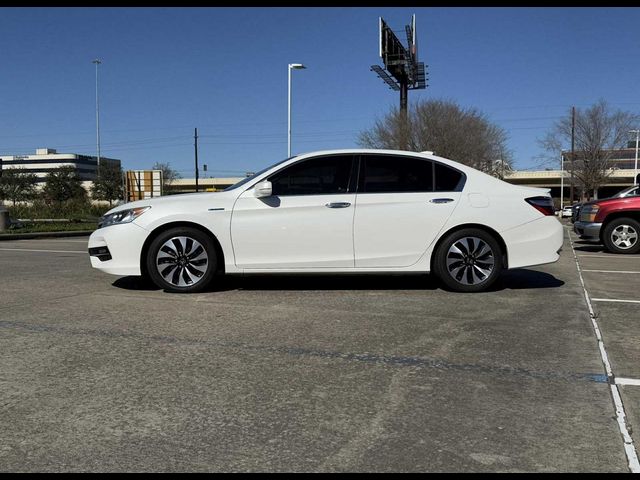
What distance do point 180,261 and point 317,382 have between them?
326 centimetres

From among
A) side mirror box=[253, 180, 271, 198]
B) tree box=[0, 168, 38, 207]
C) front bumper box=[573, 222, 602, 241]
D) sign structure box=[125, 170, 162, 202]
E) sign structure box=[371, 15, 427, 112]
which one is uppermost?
sign structure box=[371, 15, 427, 112]

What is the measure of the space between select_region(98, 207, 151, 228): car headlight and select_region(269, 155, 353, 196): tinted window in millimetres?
1531

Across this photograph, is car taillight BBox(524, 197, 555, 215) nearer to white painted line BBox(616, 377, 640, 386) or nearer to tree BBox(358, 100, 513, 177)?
white painted line BBox(616, 377, 640, 386)

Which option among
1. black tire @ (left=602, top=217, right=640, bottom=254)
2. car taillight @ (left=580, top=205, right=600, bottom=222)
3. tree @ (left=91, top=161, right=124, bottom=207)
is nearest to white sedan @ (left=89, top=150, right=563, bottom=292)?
black tire @ (left=602, top=217, right=640, bottom=254)

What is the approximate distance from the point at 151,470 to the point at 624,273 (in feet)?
26.1

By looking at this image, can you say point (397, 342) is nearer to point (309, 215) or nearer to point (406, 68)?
point (309, 215)

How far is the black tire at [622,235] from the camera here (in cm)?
1185

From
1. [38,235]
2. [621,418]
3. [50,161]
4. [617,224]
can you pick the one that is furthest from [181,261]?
[50,161]

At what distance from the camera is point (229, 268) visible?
20.6 feet

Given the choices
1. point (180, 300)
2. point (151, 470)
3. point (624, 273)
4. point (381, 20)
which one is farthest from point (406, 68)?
point (151, 470)

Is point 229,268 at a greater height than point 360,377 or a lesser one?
greater

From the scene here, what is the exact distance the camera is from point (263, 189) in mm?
6062

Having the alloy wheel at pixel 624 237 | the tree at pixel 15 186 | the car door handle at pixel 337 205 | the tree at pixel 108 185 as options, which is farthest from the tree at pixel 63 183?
the car door handle at pixel 337 205

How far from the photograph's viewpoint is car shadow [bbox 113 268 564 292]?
671cm
